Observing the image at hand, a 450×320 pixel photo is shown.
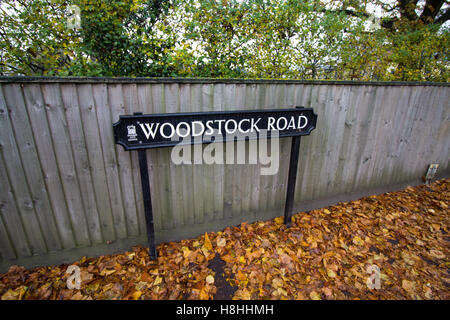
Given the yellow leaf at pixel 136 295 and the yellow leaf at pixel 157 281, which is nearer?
the yellow leaf at pixel 136 295

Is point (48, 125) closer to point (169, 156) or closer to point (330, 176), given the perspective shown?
point (169, 156)

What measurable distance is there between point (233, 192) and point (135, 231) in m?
1.28

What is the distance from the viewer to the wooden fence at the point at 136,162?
1.98m

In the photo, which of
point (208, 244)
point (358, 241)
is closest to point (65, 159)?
point (208, 244)

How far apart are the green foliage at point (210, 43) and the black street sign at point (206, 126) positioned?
5.98 ft

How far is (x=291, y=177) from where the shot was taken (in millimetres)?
2879

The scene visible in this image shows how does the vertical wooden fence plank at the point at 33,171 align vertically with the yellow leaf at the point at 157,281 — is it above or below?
above

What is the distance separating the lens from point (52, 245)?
232cm

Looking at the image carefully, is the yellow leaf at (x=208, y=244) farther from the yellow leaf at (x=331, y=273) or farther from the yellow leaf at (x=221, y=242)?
the yellow leaf at (x=331, y=273)

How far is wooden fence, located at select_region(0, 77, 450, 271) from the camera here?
1981 mm

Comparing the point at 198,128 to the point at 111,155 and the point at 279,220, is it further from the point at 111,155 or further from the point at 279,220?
the point at 279,220

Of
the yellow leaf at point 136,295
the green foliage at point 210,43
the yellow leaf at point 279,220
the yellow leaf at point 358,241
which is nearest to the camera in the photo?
the yellow leaf at point 136,295

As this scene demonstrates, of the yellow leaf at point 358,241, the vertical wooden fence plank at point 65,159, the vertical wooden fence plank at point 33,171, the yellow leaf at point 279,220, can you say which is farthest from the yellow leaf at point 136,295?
the yellow leaf at point 358,241
